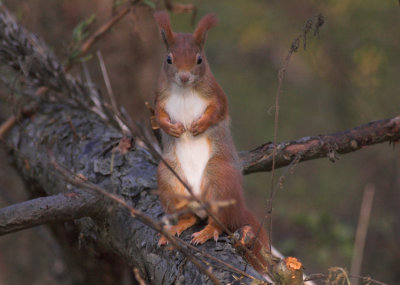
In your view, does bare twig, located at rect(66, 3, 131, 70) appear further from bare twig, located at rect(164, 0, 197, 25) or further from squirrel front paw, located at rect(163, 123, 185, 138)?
squirrel front paw, located at rect(163, 123, 185, 138)

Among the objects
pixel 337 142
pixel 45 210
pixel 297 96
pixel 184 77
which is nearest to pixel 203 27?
pixel 184 77

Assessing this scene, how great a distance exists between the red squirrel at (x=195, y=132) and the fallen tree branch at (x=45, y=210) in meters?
0.34

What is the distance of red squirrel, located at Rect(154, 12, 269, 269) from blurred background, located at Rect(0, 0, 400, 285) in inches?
12.5

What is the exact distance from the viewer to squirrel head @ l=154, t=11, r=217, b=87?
7.77 feet

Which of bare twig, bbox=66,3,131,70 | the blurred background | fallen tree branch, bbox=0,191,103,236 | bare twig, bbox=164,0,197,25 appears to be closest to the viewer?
fallen tree branch, bbox=0,191,103,236

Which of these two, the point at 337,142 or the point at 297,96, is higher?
the point at 297,96

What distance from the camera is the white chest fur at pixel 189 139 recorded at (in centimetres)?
244

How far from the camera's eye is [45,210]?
2.04 m

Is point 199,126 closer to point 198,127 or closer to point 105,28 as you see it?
point 198,127

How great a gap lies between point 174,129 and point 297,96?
5892 millimetres

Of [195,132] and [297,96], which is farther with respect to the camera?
[297,96]

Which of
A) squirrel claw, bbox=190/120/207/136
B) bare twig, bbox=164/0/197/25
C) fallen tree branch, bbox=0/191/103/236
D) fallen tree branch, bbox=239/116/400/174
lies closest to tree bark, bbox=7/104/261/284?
fallen tree branch, bbox=0/191/103/236

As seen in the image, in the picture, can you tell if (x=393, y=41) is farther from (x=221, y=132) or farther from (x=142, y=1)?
(x=221, y=132)

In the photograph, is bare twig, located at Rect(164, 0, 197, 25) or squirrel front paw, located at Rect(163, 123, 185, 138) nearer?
squirrel front paw, located at Rect(163, 123, 185, 138)
